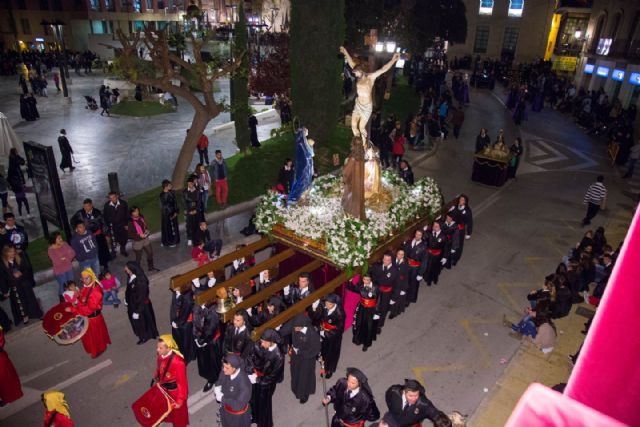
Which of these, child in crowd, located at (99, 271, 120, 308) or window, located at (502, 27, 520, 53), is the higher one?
window, located at (502, 27, 520, 53)

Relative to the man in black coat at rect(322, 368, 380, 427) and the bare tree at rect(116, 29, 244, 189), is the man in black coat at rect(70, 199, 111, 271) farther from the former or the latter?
the man in black coat at rect(322, 368, 380, 427)

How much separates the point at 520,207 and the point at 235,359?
Result: 43.9 feet

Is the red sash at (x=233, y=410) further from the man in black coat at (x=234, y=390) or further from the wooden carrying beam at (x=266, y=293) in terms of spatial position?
the wooden carrying beam at (x=266, y=293)

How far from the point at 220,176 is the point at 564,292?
10294 millimetres

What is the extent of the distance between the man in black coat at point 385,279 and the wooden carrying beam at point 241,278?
2.03m

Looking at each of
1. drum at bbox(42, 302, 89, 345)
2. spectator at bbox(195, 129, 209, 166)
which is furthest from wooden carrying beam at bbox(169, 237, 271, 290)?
spectator at bbox(195, 129, 209, 166)

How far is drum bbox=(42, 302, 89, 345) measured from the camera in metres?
8.38

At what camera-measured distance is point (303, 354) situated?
25.4 ft

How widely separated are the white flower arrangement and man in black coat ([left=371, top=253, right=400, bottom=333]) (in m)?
0.38

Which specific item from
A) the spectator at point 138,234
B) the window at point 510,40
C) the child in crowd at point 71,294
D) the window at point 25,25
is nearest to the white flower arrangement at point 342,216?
the spectator at point 138,234

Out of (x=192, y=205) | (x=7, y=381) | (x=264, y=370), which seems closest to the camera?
(x=264, y=370)

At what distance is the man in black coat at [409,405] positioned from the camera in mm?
6285

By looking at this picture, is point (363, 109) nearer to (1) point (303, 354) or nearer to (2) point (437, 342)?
(2) point (437, 342)

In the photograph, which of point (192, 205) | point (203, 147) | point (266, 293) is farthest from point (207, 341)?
point (203, 147)
